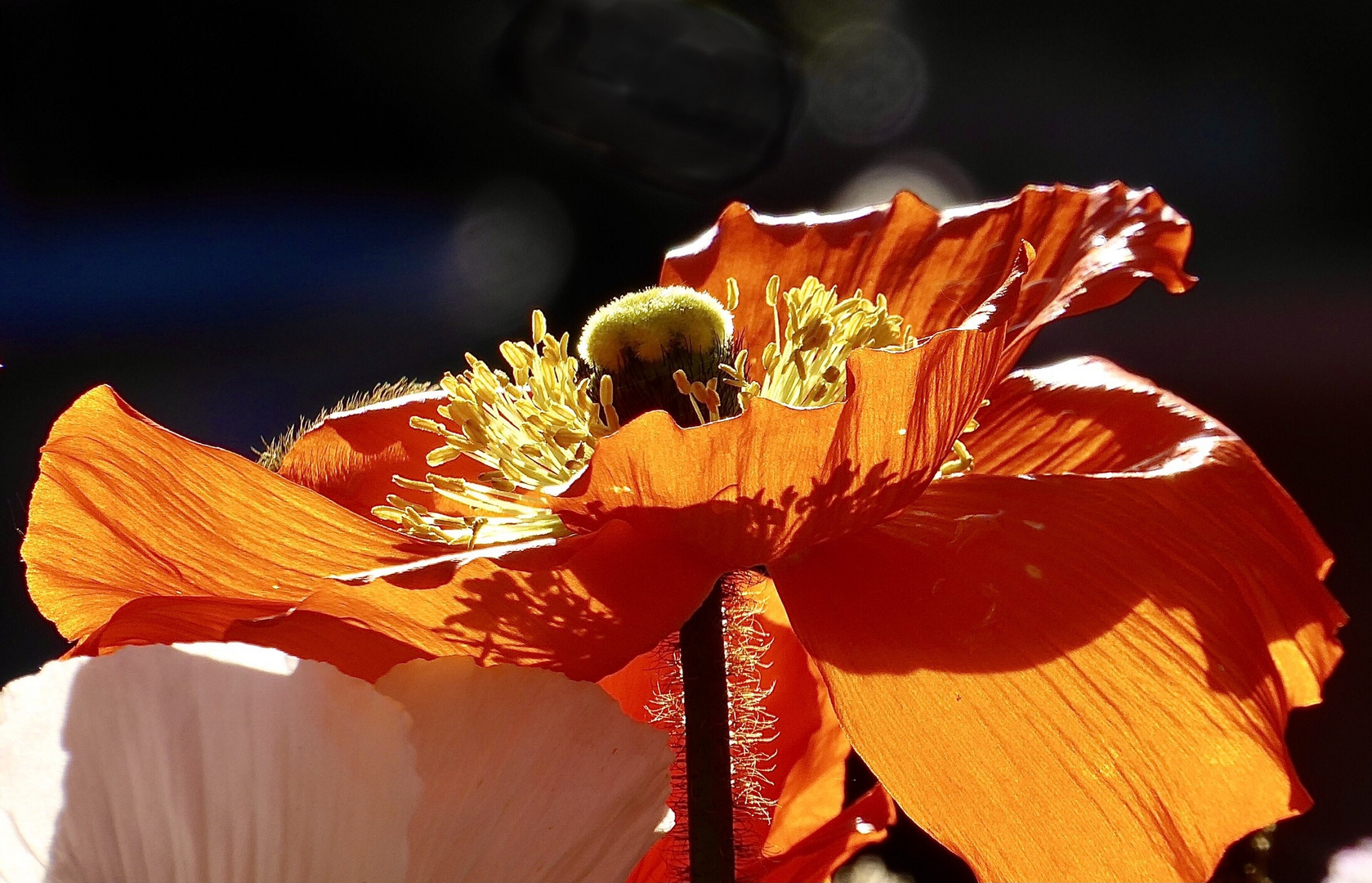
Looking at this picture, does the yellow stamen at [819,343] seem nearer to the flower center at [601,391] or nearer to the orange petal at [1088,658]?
the flower center at [601,391]

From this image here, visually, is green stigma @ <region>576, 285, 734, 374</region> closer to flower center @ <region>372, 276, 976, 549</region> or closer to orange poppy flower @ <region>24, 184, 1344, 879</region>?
flower center @ <region>372, 276, 976, 549</region>

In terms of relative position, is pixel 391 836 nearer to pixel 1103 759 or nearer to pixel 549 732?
Answer: pixel 549 732

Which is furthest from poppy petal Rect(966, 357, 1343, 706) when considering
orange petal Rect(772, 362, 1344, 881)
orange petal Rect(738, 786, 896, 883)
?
orange petal Rect(738, 786, 896, 883)

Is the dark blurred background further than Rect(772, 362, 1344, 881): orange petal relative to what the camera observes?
Yes

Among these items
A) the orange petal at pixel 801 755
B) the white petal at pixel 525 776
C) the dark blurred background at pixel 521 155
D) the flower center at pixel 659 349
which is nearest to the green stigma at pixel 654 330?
the flower center at pixel 659 349

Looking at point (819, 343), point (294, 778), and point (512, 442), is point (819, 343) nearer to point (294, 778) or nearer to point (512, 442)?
point (512, 442)

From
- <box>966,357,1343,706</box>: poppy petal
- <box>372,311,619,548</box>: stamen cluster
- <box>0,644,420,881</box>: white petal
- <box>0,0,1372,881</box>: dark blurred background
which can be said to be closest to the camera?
<box>0,644,420,881</box>: white petal

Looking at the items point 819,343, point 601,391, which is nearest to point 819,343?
point 819,343
